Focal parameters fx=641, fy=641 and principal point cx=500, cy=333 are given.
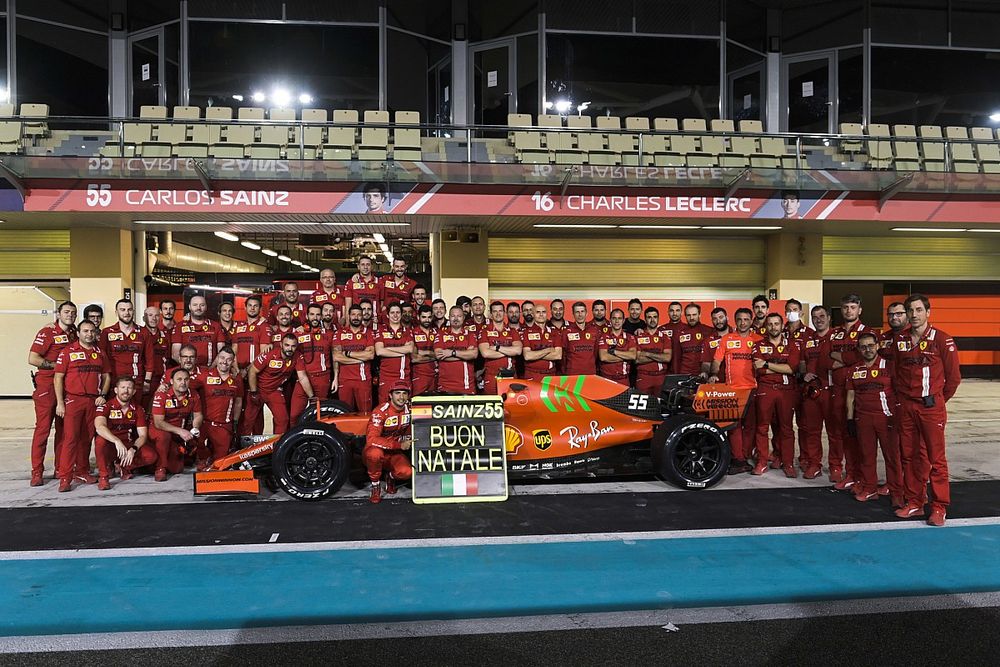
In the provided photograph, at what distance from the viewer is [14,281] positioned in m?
13.7

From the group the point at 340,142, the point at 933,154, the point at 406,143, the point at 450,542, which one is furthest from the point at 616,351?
the point at 933,154

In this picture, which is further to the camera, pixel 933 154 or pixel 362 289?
pixel 933 154

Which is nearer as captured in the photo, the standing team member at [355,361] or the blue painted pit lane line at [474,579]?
the blue painted pit lane line at [474,579]

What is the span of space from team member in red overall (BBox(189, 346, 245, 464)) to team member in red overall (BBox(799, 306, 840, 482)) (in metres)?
6.23

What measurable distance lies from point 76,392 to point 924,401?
7.89 metres

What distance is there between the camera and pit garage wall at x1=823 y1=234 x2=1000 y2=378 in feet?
49.7

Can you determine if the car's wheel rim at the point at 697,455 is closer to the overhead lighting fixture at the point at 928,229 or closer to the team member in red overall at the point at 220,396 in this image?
the team member in red overall at the point at 220,396

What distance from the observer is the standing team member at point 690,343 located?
8258mm

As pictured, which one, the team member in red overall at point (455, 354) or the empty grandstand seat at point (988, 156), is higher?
the empty grandstand seat at point (988, 156)

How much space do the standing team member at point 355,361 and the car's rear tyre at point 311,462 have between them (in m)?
1.55

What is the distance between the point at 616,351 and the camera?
321 inches

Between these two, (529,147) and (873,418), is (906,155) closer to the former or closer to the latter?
(529,147)

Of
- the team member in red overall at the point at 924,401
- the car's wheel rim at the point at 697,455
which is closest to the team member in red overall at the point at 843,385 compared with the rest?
the team member in red overall at the point at 924,401

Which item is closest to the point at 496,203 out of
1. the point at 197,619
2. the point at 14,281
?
the point at 197,619
